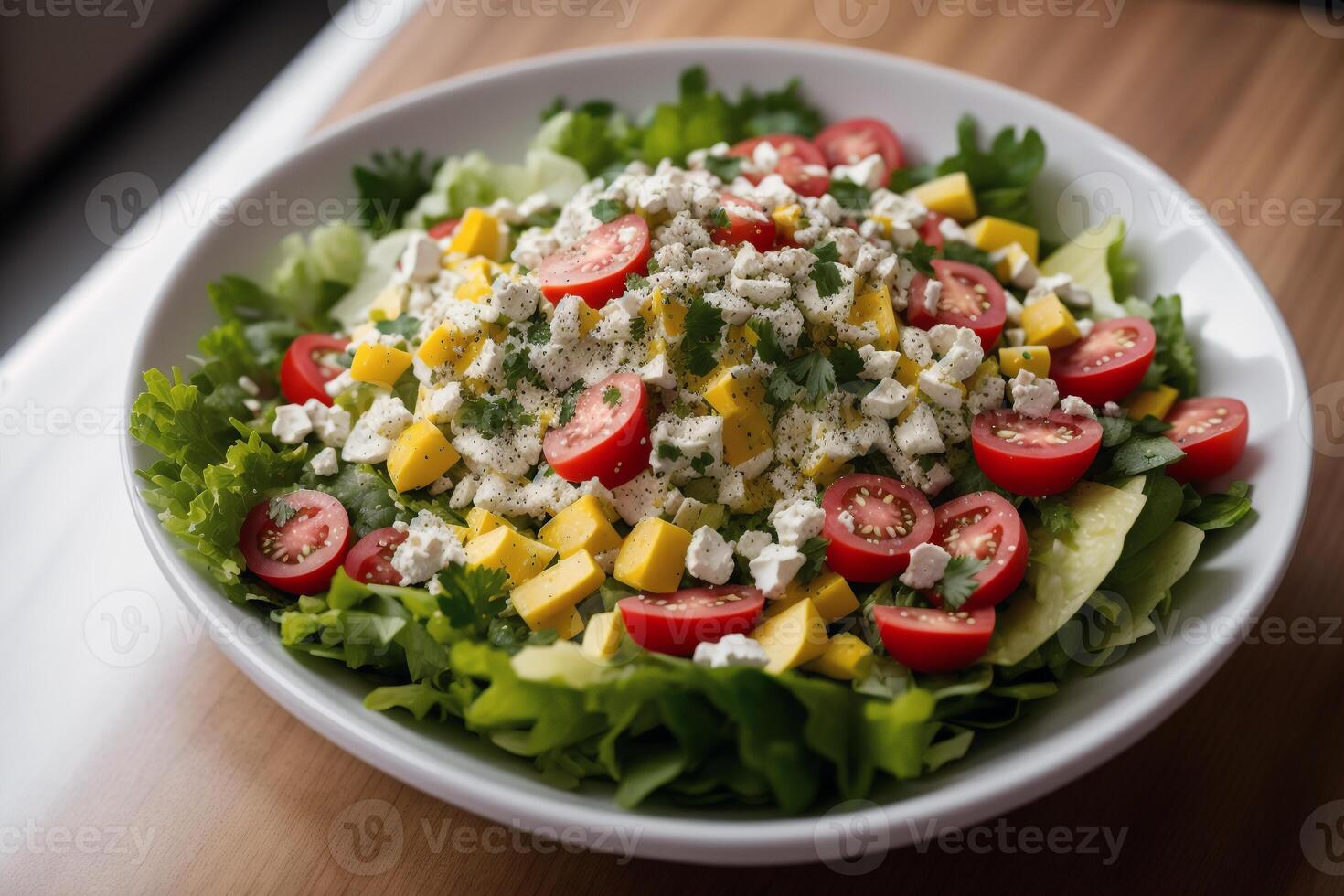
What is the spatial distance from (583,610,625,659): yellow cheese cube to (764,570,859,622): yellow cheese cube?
11.7 inches

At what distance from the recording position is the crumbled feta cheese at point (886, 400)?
226 centimetres

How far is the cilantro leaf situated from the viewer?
2082 mm

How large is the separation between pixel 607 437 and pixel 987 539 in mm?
766

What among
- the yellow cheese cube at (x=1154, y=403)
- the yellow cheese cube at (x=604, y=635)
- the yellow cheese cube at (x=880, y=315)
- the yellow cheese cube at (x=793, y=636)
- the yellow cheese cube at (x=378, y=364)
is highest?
the yellow cheese cube at (x=880, y=315)

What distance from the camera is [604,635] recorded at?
2.05m

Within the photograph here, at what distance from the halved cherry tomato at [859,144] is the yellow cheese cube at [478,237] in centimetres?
97

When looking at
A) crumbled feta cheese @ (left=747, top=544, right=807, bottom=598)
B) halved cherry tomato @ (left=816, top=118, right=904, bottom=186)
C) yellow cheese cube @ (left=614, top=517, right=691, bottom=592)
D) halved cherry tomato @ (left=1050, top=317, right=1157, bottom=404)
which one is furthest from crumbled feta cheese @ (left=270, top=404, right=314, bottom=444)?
halved cherry tomato @ (left=1050, top=317, right=1157, bottom=404)

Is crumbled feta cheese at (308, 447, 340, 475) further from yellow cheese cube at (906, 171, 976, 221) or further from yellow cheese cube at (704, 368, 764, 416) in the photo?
yellow cheese cube at (906, 171, 976, 221)

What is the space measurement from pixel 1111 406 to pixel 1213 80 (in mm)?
1719

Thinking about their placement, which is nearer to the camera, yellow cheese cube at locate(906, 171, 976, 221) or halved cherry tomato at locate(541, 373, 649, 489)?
halved cherry tomato at locate(541, 373, 649, 489)

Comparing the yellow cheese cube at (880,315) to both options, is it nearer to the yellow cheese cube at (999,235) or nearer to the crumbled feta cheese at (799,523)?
the crumbled feta cheese at (799,523)

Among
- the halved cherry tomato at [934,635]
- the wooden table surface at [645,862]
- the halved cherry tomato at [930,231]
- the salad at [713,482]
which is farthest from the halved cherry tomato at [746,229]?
the wooden table surface at [645,862]

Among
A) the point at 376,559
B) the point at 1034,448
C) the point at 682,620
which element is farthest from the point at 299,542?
the point at 1034,448

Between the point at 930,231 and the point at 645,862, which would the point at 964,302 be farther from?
the point at 645,862
